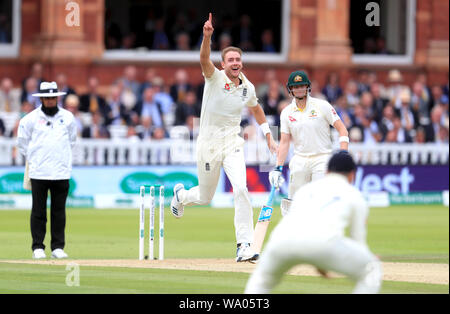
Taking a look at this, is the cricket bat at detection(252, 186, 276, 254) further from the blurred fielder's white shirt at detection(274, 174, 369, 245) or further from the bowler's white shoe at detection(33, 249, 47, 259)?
the blurred fielder's white shirt at detection(274, 174, 369, 245)

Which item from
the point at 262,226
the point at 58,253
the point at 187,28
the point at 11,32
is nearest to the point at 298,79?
the point at 262,226

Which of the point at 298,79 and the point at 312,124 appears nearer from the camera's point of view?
the point at 298,79

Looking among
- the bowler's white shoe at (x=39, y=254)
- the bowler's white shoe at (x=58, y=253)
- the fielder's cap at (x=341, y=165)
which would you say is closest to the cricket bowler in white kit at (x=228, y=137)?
the bowler's white shoe at (x=58, y=253)

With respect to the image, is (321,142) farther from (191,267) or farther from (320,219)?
(320,219)

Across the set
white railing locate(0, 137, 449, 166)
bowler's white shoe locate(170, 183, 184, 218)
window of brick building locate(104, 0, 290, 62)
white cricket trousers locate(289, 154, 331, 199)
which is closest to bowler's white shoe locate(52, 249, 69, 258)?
bowler's white shoe locate(170, 183, 184, 218)

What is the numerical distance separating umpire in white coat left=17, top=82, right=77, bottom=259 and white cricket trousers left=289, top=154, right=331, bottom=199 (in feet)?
9.00

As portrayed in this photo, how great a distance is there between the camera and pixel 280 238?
25.8 feet

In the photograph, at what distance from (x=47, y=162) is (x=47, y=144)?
0.75 ft

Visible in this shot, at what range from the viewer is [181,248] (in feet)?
53.0

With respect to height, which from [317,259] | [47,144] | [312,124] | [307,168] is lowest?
[317,259]

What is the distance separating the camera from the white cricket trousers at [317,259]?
7.80m

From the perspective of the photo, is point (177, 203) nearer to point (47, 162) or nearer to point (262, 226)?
point (262, 226)
